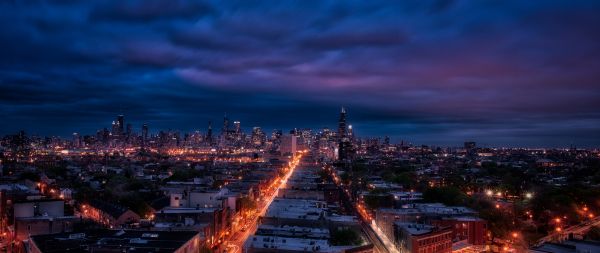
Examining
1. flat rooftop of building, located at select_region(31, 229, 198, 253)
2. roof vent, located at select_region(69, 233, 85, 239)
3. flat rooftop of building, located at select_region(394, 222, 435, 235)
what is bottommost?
flat rooftop of building, located at select_region(394, 222, 435, 235)

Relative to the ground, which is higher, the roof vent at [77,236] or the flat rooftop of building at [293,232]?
the roof vent at [77,236]

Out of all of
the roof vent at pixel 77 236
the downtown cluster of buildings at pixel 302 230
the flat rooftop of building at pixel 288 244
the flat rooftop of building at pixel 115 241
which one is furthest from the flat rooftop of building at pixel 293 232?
the roof vent at pixel 77 236

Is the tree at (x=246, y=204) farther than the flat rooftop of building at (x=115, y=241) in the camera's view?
Yes

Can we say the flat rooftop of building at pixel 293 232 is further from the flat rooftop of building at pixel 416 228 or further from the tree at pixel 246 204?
the tree at pixel 246 204

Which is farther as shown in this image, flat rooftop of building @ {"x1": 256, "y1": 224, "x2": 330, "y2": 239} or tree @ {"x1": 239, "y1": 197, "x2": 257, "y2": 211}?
tree @ {"x1": 239, "y1": 197, "x2": 257, "y2": 211}

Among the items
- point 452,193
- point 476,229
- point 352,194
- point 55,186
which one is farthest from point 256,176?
point 476,229

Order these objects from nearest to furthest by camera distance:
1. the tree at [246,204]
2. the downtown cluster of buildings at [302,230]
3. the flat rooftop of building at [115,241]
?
the flat rooftop of building at [115,241] < the downtown cluster of buildings at [302,230] < the tree at [246,204]

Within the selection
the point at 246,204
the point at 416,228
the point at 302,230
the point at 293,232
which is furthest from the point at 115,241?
the point at 246,204

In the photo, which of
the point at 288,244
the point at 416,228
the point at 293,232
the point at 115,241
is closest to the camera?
the point at 115,241

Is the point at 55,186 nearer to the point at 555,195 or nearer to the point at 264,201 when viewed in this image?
the point at 264,201

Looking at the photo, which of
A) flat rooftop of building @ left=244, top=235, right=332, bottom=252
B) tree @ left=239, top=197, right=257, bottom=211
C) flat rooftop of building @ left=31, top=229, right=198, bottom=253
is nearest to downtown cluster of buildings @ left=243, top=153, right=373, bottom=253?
flat rooftop of building @ left=244, top=235, right=332, bottom=252

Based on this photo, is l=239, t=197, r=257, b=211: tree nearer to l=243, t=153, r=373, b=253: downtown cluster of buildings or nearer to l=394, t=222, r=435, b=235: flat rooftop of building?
l=243, t=153, r=373, b=253: downtown cluster of buildings

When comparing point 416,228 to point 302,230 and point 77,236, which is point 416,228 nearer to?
point 302,230
